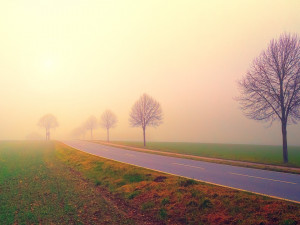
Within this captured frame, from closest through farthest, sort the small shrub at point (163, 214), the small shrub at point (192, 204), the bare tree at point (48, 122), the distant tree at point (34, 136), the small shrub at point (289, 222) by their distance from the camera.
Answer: the small shrub at point (289, 222)
the small shrub at point (163, 214)
the small shrub at point (192, 204)
the bare tree at point (48, 122)
the distant tree at point (34, 136)

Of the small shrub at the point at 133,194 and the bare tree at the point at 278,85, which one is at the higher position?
the bare tree at the point at 278,85

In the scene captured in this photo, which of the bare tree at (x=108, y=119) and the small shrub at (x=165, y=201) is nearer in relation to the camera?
the small shrub at (x=165, y=201)

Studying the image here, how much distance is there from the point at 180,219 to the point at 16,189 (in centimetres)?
1020

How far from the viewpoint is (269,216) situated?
7.32m

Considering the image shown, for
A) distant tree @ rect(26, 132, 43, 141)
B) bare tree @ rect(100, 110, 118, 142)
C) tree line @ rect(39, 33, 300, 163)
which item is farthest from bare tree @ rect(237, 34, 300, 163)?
distant tree @ rect(26, 132, 43, 141)

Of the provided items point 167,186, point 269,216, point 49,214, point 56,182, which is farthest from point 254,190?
point 56,182

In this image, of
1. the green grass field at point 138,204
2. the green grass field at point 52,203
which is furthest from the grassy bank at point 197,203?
the green grass field at point 52,203

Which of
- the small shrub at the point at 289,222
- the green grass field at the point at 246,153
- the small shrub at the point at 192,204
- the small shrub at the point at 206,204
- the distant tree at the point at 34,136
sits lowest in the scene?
the distant tree at the point at 34,136

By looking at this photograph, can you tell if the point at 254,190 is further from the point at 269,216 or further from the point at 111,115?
the point at 111,115

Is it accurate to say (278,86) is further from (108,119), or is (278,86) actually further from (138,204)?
(108,119)

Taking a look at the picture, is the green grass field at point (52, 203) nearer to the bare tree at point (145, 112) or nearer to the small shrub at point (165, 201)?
the small shrub at point (165, 201)

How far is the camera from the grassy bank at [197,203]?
24.7 ft

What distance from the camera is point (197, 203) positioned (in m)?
9.16

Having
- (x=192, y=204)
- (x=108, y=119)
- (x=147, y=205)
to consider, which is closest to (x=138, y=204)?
(x=147, y=205)
